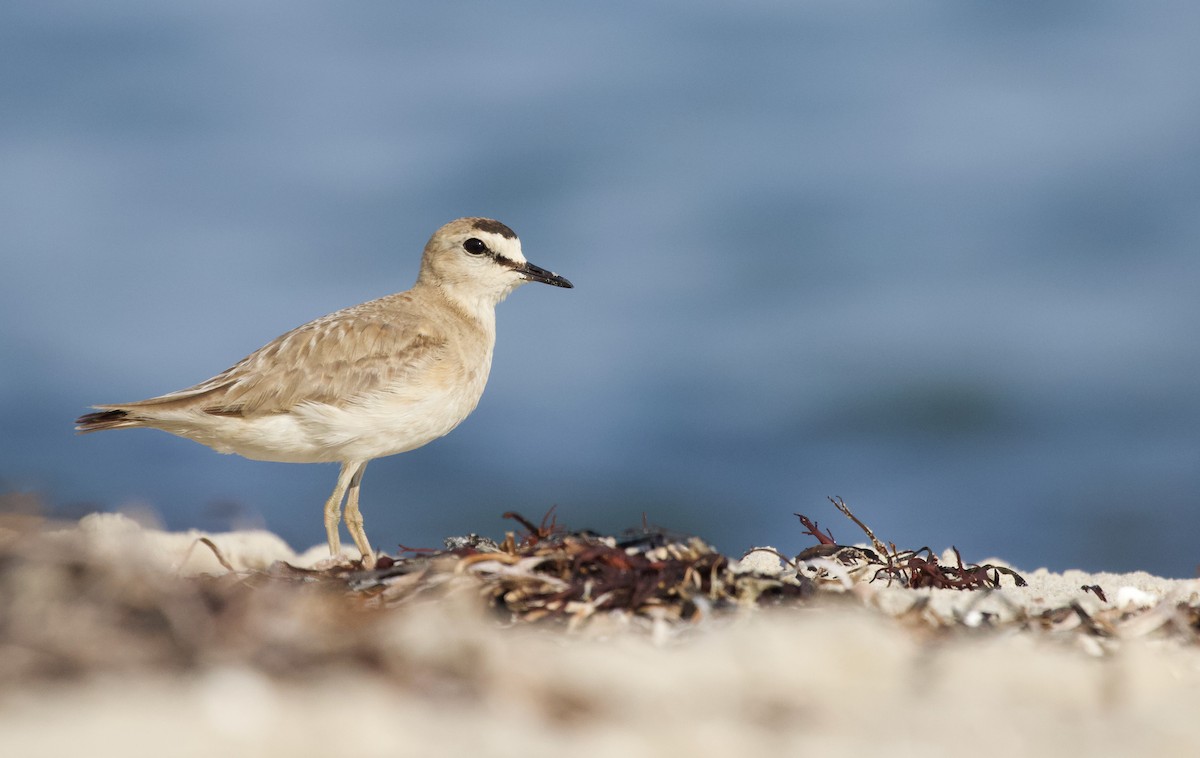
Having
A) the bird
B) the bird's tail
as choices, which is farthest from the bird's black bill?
the bird's tail

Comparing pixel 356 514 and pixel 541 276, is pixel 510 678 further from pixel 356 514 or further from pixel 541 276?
pixel 541 276

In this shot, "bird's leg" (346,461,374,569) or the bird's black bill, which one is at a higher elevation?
the bird's black bill

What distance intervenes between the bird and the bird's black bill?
2.44ft

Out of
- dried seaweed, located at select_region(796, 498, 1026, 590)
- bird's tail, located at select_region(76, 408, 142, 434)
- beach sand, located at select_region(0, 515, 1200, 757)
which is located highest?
bird's tail, located at select_region(76, 408, 142, 434)

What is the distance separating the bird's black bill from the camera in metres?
8.14

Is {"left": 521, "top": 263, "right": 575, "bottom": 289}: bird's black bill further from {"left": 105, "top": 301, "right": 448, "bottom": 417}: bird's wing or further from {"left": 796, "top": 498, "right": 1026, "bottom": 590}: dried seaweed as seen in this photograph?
{"left": 796, "top": 498, "right": 1026, "bottom": 590}: dried seaweed

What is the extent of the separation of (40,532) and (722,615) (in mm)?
2360

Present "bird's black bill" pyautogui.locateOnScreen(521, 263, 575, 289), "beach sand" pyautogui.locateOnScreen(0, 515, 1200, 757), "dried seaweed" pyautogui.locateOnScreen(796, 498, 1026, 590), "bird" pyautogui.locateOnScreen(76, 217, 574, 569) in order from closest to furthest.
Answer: "beach sand" pyautogui.locateOnScreen(0, 515, 1200, 757) < "dried seaweed" pyautogui.locateOnScreen(796, 498, 1026, 590) < "bird" pyautogui.locateOnScreen(76, 217, 574, 569) < "bird's black bill" pyautogui.locateOnScreen(521, 263, 575, 289)

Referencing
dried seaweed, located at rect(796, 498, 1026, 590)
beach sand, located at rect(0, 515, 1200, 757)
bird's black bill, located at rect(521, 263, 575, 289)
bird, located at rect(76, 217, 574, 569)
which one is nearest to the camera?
beach sand, located at rect(0, 515, 1200, 757)

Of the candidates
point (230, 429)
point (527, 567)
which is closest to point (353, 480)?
point (230, 429)

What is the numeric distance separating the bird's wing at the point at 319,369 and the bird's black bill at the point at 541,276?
3.37 ft

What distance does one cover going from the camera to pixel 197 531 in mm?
7738

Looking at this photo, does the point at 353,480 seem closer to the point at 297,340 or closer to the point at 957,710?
the point at 297,340

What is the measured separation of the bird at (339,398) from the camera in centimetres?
690
